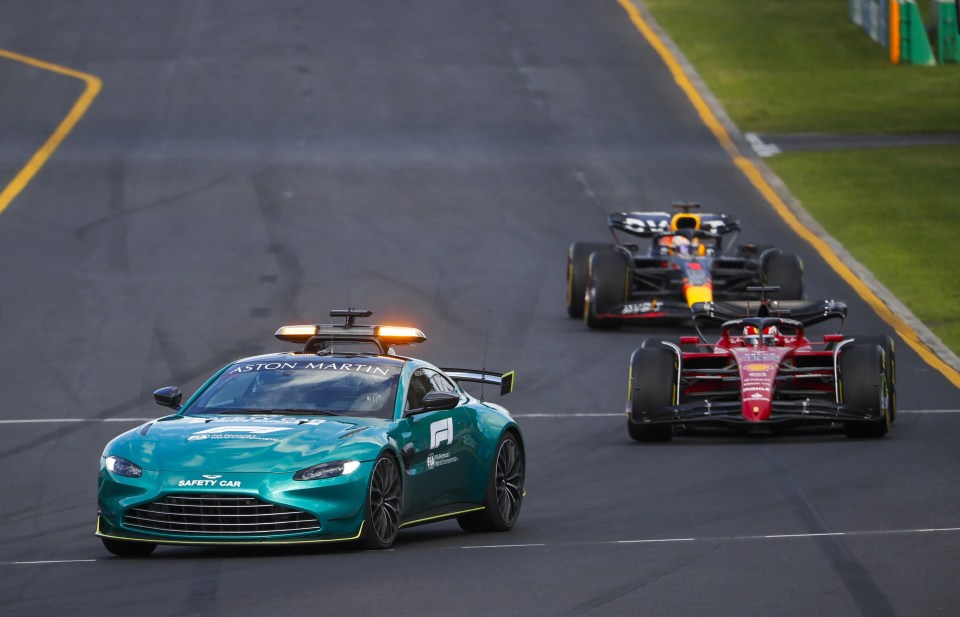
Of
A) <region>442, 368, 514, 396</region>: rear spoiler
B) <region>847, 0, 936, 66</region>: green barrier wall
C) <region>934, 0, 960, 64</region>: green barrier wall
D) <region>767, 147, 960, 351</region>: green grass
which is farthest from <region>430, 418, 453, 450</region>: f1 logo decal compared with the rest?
<region>934, 0, 960, 64</region>: green barrier wall

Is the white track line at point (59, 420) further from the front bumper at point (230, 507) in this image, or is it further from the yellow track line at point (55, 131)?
the yellow track line at point (55, 131)

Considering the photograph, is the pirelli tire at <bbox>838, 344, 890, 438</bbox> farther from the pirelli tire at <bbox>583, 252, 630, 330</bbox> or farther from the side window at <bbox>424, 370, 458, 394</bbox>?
the pirelli tire at <bbox>583, 252, 630, 330</bbox>

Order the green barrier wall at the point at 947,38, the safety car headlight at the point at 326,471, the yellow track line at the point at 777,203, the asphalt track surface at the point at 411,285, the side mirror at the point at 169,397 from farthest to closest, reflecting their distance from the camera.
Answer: the green barrier wall at the point at 947,38 → the yellow track line at the point at 777,203 → the side mirror at the point at 169,397 → the safety car headlight at the point at 326,471 → the asphalt track surface at the point at 411,285

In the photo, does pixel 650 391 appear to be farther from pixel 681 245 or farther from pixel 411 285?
pixel 411 285

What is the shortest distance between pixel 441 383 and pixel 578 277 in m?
12.4

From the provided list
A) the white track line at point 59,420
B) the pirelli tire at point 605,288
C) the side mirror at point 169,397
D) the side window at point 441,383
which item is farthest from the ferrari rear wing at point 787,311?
the side mirror at point 169,397

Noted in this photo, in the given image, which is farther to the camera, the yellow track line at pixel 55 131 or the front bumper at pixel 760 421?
the yellow track line at pixel 55 131

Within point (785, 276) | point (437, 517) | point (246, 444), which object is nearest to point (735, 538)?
point (437, 517)

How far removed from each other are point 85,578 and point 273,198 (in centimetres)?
2296

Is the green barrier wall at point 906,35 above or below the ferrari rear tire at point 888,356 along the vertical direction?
above

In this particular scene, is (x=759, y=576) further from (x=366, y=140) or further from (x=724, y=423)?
(x=366, y=140)

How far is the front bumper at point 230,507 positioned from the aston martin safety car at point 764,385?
6516 mm

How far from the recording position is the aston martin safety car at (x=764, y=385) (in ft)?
55.8

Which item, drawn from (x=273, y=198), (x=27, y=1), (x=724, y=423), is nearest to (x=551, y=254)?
(x=273, y=198)
